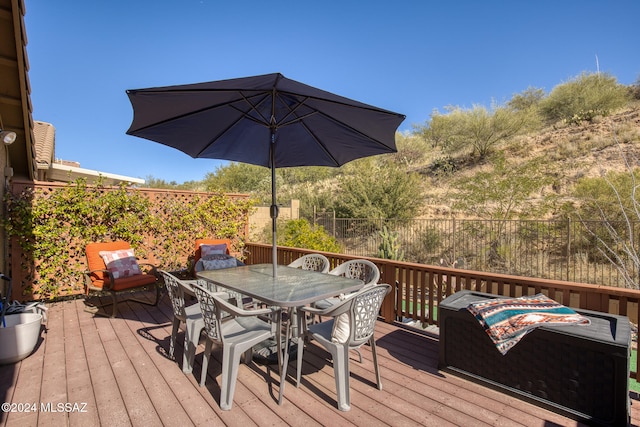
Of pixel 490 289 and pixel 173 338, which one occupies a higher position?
pixel 490 289

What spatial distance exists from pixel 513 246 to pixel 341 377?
6976 mm

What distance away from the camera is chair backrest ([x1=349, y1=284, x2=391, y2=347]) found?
2.17 metres

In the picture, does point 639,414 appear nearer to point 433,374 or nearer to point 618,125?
point 433,374

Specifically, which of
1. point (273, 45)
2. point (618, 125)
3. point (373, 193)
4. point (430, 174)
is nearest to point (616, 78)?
point (618, 125)

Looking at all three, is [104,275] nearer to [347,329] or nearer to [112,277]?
[112,277]

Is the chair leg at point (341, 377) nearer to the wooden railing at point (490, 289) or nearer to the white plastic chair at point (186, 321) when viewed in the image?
the white plastic chair at point (186, 321)

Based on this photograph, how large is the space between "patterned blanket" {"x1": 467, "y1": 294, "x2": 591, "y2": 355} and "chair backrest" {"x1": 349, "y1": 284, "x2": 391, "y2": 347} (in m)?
0.76

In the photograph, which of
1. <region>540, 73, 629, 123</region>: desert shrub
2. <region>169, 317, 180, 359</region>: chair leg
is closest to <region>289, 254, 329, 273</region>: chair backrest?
<region>169, 317, 180, 359</region>: chair leg

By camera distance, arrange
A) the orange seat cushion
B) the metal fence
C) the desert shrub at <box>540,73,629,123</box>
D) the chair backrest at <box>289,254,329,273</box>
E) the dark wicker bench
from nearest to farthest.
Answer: the dark wicker bench
the chair backrest at <box>289,254,329,273</box>
the orange seat cushion
the metal fence
the desert shrub at <box>540,73,629,123</box>

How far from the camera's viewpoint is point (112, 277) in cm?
415

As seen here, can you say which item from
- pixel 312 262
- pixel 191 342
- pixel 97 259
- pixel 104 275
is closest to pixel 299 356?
pixel 191 342

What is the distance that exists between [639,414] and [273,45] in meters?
11.0

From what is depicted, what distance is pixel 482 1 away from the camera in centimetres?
1150

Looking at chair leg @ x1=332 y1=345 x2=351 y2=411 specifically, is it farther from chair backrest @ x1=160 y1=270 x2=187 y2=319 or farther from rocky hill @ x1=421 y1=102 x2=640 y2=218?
rocky hill @ x1=421 y1=102 x2=640 y2=218
